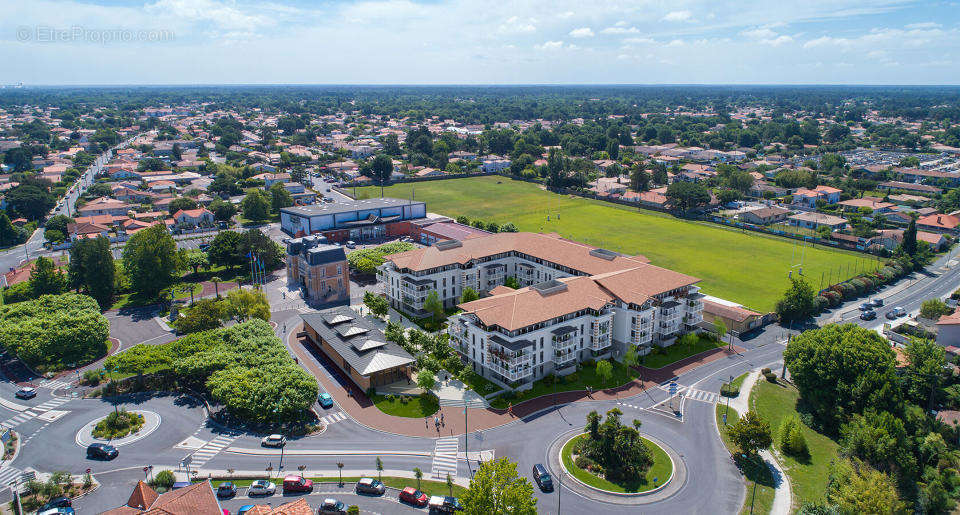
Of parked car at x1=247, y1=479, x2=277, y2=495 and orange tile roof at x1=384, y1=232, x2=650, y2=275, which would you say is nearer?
parked car at x1=247, y1=479, x2=277, y2=495

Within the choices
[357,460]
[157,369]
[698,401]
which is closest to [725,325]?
[698,401]

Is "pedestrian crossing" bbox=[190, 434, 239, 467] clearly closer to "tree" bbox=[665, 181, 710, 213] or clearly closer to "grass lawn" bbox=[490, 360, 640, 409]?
"grass lawn" bbox=[490, 360, 640, 409]

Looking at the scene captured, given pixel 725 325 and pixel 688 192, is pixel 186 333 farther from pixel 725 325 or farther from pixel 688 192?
pixel 688 192

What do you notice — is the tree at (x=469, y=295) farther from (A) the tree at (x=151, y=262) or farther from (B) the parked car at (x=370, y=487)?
(A) the tree at (x=151, y=262)

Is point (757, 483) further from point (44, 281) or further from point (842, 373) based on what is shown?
point (44, 281)

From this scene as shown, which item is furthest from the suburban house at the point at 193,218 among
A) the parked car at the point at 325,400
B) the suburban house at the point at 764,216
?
the suburban house at the point at 764,216

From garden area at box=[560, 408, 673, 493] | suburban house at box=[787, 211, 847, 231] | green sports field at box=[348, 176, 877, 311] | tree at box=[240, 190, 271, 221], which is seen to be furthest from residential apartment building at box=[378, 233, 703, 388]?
suburban house at box=[787, 211, 847, 231]
